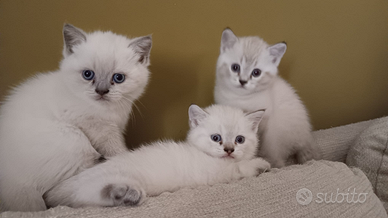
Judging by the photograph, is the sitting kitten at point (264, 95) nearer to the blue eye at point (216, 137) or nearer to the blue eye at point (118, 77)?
the blue eye at point (216, 137)

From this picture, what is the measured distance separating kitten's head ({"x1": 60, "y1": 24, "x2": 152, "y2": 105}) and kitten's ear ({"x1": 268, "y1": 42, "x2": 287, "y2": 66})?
0.70 meters

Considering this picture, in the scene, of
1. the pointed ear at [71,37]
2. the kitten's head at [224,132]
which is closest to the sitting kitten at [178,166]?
the kitten's head at [224,132]

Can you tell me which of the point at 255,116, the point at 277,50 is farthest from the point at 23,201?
the point at 277,50

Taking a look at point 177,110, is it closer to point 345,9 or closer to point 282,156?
point 282,156

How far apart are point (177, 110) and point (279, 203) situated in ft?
3.05

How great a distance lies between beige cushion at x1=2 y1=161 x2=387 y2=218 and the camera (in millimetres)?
839

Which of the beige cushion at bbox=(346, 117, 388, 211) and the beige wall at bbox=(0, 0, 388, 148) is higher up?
the beige wall at bbox=(0, 0, 388, 148)

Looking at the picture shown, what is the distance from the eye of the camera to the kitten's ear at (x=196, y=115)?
125 cm

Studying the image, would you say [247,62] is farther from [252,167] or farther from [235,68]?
[252,167]

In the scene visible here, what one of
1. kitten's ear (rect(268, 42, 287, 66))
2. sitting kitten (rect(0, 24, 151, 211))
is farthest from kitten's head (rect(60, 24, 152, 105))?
kitten's ear (rect(268, 42, 287, 66))

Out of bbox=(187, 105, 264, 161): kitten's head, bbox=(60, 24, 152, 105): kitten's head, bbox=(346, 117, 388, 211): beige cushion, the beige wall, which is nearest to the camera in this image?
bbox=(60, 24, 152, 105): kitten's head

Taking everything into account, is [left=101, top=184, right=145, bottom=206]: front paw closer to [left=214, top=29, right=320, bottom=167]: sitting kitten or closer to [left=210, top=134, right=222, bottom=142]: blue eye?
[left=210, top=134, right=222, bottom=142]: blue eye

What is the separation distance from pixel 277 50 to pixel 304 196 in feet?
2.60

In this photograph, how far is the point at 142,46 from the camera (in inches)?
46.2
